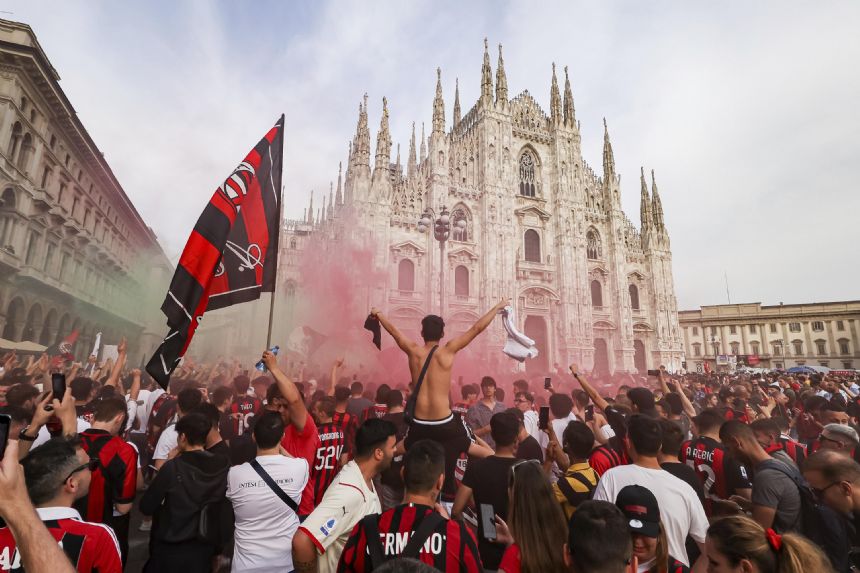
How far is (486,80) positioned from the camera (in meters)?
29.2

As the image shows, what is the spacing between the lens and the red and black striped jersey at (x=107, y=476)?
294 cm

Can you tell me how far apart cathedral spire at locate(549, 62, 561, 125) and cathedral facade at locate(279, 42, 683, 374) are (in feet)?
0.51

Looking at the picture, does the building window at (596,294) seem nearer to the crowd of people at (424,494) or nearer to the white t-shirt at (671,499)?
the crowd of people at (424,494)

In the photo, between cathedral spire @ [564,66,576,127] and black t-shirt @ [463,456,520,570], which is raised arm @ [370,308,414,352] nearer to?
black t-shirt @ [463,456,520,570]

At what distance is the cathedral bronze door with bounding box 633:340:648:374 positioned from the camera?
1221 inches

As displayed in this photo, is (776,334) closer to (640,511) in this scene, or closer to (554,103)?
(554,103)

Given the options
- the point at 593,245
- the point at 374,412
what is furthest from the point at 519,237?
the point at 374,412

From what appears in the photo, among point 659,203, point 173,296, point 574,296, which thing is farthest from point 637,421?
point 659,203

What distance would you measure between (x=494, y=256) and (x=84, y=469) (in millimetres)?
25520

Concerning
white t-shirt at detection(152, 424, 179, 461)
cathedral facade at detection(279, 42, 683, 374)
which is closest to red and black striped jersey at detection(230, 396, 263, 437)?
white t-shirt at detection(152, 424, 179, 461)

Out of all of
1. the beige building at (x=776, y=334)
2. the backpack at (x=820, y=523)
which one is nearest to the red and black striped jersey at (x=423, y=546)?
the backpack at (x=820, y=523)

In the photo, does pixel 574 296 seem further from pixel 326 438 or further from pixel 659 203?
pixel 326 438

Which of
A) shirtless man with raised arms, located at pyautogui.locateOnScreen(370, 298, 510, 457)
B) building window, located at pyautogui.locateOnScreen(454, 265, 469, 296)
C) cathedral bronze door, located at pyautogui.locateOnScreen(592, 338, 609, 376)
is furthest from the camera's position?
cathedral bronze door, located at pyautogui.locateOnScreen(592, 338, 609, 376)

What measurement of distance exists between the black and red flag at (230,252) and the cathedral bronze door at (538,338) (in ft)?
81.3
